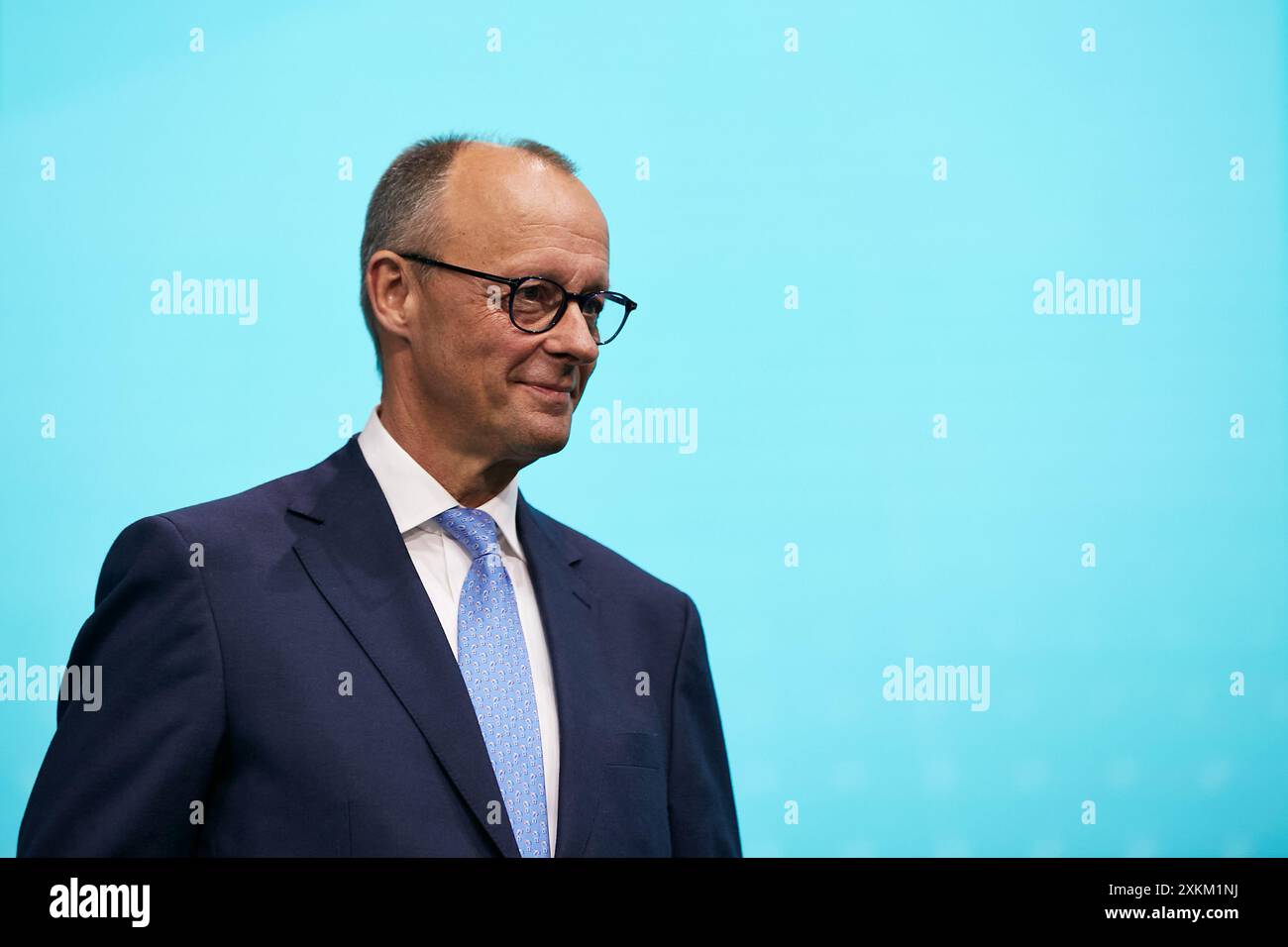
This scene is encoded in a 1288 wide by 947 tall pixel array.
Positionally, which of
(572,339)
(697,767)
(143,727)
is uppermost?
(572,339)

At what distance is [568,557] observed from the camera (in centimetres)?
191

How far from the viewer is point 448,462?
1.78m

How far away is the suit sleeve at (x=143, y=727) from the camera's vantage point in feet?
4.74

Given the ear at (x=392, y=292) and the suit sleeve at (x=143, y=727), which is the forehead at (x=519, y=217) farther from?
the suit sleeve at (x=143, y=727)

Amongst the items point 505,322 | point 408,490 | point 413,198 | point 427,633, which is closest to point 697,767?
point 427,633

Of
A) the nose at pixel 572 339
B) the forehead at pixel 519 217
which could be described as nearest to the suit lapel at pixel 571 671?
the nose at pixel 572 339

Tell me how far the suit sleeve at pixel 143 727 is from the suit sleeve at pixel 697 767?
69cm

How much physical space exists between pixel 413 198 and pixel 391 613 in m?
0.64

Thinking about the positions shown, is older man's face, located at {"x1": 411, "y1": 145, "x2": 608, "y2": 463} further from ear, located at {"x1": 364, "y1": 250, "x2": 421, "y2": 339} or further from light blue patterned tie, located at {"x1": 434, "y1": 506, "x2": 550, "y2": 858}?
light blue patterned tie, located at {"x1": 434, "y1": 506, "x2": 550, "y2": 858}

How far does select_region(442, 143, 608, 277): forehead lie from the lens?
1.75 metres

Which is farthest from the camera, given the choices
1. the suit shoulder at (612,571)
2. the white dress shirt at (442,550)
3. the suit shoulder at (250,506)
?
the suit shoulder at (612,571)

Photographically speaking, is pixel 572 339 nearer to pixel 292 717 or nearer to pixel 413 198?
pixel 413 198
